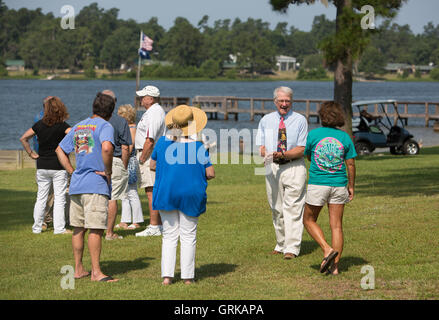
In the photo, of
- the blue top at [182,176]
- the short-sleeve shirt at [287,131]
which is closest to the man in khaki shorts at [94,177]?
the blue top at [182,176]

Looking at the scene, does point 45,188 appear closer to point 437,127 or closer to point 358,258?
point 358,258

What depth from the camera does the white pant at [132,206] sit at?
11109 mm

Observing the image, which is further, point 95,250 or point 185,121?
point 95,250

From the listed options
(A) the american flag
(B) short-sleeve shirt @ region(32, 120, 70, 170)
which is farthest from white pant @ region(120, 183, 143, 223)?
(A) the american flag

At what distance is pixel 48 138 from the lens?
10.2 m

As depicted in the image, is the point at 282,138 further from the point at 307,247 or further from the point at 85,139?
the point at 85,139

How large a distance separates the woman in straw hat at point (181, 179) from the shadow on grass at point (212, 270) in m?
0.69

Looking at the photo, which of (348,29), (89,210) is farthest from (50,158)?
(348,29)

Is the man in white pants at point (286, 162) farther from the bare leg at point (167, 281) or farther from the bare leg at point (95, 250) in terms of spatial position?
the bare leg at point (95, 250)

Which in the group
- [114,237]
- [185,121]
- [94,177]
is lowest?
[114,237]

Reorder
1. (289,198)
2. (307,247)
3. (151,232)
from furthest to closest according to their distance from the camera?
(151,232) → (307,247) → (289,198)

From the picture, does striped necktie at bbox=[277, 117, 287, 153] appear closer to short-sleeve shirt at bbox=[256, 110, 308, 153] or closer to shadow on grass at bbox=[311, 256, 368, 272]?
short-sleeve shirt at bbox=[256, 110, 308, 153]

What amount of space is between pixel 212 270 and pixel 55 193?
10.9 feet

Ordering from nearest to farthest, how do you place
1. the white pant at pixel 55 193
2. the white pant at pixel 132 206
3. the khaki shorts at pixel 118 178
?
the khaki shorts at pixel 118 178
the white pant at pixel 55 193
the white pant at pixel 132 206
